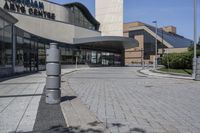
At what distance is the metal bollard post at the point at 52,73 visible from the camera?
1020 cm

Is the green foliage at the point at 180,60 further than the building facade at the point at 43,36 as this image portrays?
Yes

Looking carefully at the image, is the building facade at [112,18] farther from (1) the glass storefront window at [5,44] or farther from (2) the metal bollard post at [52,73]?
(2) the metal bollard post at [52,73]

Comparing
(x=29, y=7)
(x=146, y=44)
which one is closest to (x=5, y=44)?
(x=29, y=7)

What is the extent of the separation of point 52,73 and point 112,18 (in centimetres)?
6427

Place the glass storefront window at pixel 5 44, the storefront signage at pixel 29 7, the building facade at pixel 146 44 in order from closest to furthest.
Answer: the glass storefront window at pixel 5 44 < the storefront signage at pixel 29 7 < the building facade at pixel 146 44

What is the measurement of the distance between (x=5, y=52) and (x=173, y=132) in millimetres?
21715

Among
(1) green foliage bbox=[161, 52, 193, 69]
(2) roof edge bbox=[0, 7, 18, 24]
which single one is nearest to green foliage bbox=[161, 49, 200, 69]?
(1) green foliage bbox=[161, 52, 193, 69]

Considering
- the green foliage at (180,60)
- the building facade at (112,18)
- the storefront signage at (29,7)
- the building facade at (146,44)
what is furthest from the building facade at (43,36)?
the building facade at (146,44)

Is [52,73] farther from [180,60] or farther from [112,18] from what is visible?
[112,18]

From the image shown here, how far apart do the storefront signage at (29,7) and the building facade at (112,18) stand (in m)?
24.9

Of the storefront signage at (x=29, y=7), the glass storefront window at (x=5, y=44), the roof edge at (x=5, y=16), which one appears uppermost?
the storefront signage at (x=29, y=7)

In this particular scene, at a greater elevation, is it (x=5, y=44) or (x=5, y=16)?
(x=5, y=16)

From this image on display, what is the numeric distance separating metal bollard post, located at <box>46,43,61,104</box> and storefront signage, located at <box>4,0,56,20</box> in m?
33.2

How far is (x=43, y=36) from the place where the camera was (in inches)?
1852
